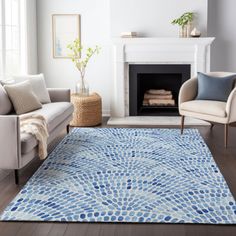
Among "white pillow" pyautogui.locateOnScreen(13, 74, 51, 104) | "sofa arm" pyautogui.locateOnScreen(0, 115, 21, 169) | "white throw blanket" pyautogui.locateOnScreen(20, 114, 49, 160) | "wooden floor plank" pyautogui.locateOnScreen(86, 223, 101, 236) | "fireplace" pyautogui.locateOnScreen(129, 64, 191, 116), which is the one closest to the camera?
"wooden floor plank" pyautogui.locateOnScreen(86, 223, 101, 236)

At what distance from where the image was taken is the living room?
3.20 m

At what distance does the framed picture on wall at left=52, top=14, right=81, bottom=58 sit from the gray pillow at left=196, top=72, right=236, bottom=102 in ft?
7.48

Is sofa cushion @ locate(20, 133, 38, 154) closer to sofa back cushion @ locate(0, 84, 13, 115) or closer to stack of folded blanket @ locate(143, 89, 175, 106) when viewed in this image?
sofa back cushion @ locate(0, 84, 13, 115)

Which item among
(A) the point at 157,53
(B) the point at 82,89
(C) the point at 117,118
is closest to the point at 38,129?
(B) the point at 82,89

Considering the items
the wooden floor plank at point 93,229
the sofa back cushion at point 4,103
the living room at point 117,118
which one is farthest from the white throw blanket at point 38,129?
the wooden floor plank at point 93,229

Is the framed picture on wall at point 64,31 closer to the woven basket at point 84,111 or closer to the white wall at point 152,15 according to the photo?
the white wall at point 152,15

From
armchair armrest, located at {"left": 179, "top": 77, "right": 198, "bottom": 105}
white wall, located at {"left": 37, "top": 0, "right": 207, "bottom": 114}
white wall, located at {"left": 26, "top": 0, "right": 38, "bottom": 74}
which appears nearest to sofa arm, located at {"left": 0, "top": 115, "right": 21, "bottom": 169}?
armchair armrest, located at {"left": 179, "top": 77, "right": 198, "bottom": 105}

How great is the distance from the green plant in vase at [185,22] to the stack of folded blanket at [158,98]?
95 centimetres

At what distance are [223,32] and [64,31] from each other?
2426 mm

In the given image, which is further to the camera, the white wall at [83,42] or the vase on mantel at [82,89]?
the white wall at [83,42]

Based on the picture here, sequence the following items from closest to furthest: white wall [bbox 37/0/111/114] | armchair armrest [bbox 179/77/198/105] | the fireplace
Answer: armchair armrest [bbox 179/77/198/105]
the fireplace
white wall [bbox 37/0/111/114]

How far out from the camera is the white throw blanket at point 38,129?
13.4ft

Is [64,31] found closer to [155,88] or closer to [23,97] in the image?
[155,88]

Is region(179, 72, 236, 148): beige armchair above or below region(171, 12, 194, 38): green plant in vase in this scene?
below
